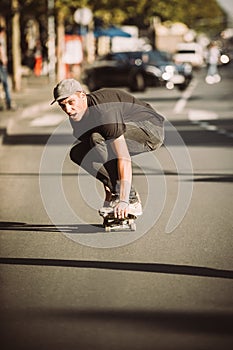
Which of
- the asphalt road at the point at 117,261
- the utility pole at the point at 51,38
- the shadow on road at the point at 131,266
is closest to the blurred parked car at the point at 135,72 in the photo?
the utility pole at the point at 51,38

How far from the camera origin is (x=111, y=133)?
898 cm

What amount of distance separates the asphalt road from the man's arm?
11.7 inches

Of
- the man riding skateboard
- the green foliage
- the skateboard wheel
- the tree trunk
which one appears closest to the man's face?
the man riding skateboard

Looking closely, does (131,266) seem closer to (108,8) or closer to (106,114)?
(106,114)

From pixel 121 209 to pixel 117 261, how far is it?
0.85m

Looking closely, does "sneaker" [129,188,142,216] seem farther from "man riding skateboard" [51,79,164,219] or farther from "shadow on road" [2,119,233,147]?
"shadow on road" [2,119,233,147]

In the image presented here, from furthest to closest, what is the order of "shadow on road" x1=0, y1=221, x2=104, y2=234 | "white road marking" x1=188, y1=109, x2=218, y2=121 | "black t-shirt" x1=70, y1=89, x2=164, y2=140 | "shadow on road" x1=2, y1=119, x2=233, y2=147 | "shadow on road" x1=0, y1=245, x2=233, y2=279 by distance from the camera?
"white road marking" x1=188, y1=109, x2=218, y2=121 < "shadow on road" x1=2, y1=119, x2=233, y2=147 < "shadow on road" x1=0, y1=221, x2=104, y2=234 < "black t-shirt" x1=70, y1=89, x2=164, y2=140 < "shadow on road" x1=0, y1=245, x2=233, y2=279

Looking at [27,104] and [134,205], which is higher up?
[134,205]

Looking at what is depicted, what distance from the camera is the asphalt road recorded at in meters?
5.92

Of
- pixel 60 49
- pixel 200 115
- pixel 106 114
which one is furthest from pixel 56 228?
pixel 60 49

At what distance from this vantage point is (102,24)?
2783 inches

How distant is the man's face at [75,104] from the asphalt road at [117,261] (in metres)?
1.06

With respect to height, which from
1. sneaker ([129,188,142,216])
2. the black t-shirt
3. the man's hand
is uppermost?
the black t-shirt

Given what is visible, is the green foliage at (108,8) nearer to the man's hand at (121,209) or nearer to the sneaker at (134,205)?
the sneaker at (134,205)
